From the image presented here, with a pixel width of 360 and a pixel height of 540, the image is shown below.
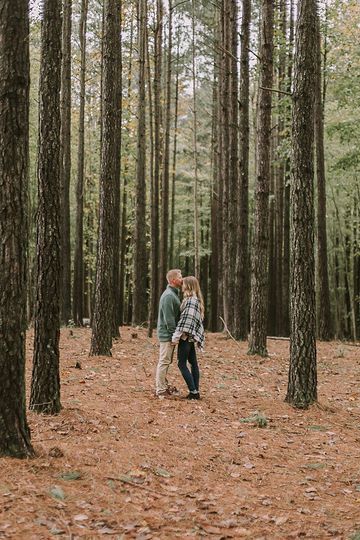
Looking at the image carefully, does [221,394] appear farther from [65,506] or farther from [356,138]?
[356,138]

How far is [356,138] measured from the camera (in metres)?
19.0

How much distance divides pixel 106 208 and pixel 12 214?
Answer: 6931 millimetres

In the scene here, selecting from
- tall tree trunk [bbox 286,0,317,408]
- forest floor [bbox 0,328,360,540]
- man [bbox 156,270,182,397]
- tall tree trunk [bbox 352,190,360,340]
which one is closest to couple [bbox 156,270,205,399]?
man [bbox 156,270,182,397]

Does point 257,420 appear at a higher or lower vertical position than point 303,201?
lower

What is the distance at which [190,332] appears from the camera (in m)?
9.20

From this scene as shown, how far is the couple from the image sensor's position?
9219mm

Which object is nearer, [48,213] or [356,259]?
[48,213]

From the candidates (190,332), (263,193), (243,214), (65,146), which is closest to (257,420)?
(190,332)

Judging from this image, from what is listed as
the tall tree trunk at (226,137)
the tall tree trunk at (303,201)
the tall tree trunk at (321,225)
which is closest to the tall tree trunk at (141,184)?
the tall tree trunk at (226,137)

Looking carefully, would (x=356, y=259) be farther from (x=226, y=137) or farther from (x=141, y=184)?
(x=141, y=184)

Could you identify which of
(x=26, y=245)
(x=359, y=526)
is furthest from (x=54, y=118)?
(x=359, y=526)

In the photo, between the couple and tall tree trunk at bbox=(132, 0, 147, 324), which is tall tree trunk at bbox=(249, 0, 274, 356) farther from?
tall tree trunk at bbox=(132, 0, 147, 324)

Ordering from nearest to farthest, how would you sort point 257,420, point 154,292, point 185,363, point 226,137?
point 257,420
point 185,363
point 226,137
point 154,292

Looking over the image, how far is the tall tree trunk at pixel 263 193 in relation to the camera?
13.5 metres
